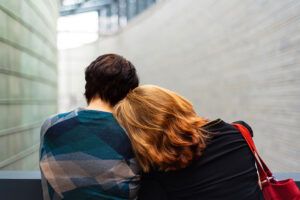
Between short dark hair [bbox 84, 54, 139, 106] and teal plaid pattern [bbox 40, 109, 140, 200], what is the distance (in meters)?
0.17

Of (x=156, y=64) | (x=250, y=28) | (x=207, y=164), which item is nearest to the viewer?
(x=207, y=164)

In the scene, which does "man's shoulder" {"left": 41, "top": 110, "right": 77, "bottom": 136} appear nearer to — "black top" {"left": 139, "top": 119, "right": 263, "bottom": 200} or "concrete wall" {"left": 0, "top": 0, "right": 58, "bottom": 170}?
"black top" {"left": 139, "top": 119, "right": 263, "bottom": 200}

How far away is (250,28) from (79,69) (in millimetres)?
14175

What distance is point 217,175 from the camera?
1421mm

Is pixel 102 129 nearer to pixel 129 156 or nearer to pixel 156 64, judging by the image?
pixel 129 156

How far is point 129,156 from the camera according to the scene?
4.87ft

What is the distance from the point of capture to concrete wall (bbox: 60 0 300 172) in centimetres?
484

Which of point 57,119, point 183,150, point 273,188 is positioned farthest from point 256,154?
point 57,119

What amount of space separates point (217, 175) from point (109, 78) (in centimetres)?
62

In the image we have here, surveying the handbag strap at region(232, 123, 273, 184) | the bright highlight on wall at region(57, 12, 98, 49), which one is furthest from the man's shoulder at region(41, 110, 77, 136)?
the bright highlight on wall at region(57, 12, 98, 49)

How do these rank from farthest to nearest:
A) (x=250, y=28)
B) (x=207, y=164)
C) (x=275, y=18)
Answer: (x=250, y=28)
(x=275, y=18)
(x=207, y=164)

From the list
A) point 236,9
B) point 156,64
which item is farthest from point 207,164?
point 156,64

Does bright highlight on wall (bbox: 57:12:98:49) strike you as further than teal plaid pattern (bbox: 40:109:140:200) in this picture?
Yes

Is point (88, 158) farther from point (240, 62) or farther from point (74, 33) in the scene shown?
point (74, 33)
